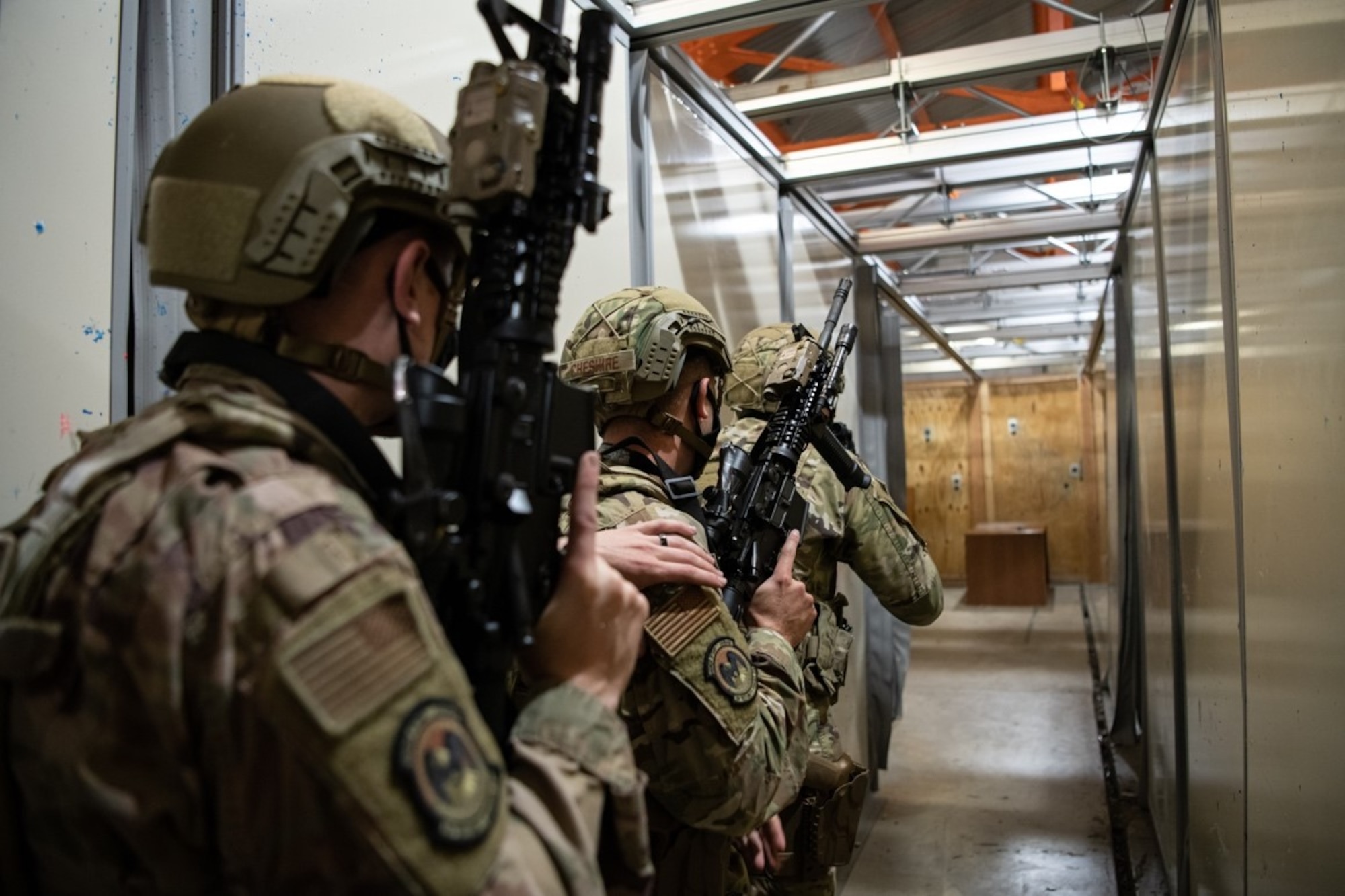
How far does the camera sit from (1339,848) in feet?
3.97

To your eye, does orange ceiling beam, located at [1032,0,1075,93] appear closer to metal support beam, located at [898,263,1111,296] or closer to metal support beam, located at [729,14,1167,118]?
metal support beam, located at [729,14,1167,118]

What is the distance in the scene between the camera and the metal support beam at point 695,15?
2318 mm

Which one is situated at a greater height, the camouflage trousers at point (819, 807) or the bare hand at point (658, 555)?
the bare hand at point (658, 555)

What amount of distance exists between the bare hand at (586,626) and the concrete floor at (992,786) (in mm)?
3257

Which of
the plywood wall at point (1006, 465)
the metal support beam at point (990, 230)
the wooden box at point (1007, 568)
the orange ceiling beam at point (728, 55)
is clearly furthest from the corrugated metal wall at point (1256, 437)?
the plywood wall at point (1006, 465)

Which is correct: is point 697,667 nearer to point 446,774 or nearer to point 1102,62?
point 446,774

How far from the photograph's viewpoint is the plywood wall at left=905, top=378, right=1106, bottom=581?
472 inches

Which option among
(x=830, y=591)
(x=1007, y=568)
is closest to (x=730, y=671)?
(x=830, y=591)

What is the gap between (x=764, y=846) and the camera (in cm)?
176

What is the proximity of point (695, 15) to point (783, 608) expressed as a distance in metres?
1.53

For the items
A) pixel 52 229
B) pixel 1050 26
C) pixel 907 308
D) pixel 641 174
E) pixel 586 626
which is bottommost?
pixel 586 626

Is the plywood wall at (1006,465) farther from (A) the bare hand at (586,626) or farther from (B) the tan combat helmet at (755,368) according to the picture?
(A) the bare hand at (586,626)

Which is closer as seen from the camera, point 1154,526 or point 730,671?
point 730,671

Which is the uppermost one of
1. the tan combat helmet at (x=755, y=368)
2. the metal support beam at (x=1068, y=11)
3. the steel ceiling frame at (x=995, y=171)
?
the metal support beam at (x=1068, y=11)
